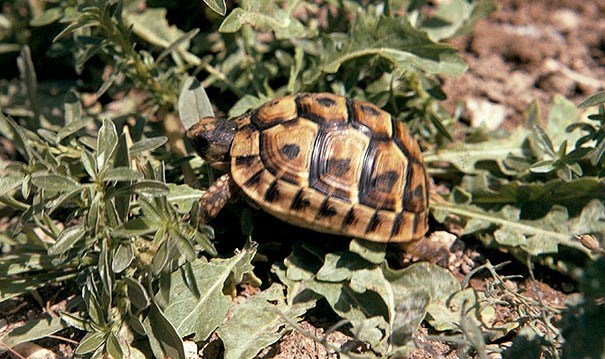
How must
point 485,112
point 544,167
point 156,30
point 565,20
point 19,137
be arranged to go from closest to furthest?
point 19,137 → point 544,167 → point 156,30 → point 485,112 → point 565,20

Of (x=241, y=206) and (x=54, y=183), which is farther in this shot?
(x=241, y=206)

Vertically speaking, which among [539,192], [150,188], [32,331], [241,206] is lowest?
[32,331]

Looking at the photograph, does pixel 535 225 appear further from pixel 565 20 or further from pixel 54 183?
pixel 54 183

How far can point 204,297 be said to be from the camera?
342 centimetres

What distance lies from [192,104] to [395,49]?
1.32m

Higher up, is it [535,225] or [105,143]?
[105,143]

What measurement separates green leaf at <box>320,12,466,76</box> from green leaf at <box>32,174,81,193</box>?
68.7 inches

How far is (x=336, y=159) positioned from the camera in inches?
134

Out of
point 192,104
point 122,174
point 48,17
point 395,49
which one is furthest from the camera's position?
point 48,17

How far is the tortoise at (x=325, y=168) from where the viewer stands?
3408mm

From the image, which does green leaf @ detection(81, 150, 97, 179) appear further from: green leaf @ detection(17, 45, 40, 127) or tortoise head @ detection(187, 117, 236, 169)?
green leaf @ detection(17, 45, 40, 127)

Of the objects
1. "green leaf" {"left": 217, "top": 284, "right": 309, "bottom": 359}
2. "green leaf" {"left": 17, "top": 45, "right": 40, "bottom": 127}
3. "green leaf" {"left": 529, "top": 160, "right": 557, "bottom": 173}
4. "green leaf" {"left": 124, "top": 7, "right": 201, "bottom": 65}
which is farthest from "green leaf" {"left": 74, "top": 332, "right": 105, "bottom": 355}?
"green leaf" {"left": 529, "top": 160, "right": 557, "bottom": 173}

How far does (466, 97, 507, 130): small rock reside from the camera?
Result: 4895 mm

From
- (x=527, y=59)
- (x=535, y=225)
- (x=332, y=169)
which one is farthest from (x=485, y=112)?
(x=332, y=169)
